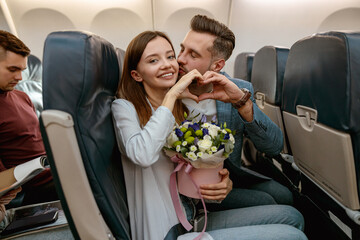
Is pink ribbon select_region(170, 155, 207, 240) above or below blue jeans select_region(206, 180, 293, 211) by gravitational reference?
above

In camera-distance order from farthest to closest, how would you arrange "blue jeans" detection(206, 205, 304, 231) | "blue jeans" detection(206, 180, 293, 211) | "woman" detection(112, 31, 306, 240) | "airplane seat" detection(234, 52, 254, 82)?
"airplane seat" detection(234, 52, 254, 82) < "blue jeans" detection(206, 180, 293, 211) < "blue jeans" detection(206, 205, 304, 231) < "woman" detection(112, 31, 306, 240)

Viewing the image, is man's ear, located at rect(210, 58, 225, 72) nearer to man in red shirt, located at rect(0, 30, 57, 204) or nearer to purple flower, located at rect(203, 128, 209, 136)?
purple flower, located at rect(203, 128, 209, 136)

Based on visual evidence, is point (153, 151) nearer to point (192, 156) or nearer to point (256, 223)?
A: point (192, 156)

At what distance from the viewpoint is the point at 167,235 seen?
1085mm

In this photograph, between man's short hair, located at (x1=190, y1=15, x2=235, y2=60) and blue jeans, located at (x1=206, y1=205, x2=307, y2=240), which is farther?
man's short hair, located at (x1=190, y1=15, x2=235, y2=60)

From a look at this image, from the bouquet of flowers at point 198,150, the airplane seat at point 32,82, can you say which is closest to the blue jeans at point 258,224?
the bouquet of flowers at point 198,150

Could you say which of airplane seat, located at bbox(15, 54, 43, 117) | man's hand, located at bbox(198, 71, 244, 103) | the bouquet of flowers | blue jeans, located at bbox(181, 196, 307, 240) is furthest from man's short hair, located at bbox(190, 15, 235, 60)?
airplane seat, located at bbox(15, 54, 43, 117)

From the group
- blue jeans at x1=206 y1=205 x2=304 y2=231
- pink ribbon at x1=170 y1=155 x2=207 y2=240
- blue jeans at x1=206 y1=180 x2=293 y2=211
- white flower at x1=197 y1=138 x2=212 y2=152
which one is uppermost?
white flower at x1=197 y1=138 x2=212 y2=152

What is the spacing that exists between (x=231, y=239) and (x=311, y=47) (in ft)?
3.32

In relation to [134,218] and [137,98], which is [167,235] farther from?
[137,98]

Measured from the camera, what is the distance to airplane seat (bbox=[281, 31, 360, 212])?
3.22 ft

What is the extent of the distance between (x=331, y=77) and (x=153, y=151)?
84cm

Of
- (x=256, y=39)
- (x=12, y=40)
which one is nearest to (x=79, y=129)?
(x=12, y=40)

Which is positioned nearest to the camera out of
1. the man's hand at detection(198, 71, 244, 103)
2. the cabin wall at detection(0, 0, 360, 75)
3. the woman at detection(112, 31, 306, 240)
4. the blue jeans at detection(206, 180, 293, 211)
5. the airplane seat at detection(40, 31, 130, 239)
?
the airplane seat at detection(40, 31, 130, 239)
